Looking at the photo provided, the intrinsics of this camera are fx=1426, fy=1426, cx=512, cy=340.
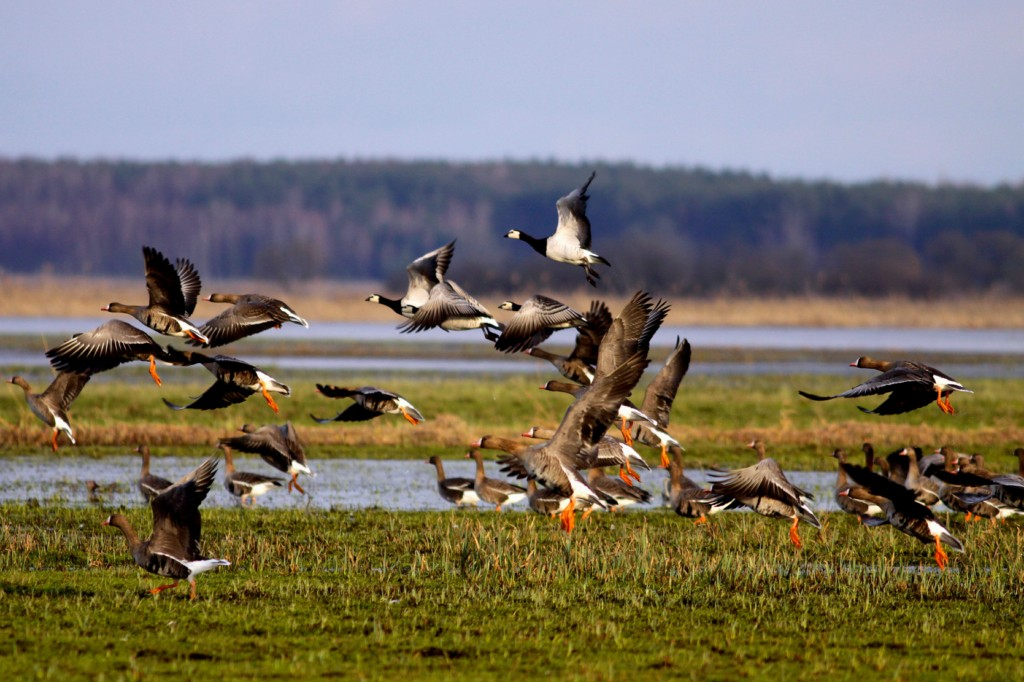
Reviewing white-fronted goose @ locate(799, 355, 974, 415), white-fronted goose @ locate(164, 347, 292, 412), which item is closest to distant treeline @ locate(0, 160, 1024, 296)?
white-fronted goose @ locate(164, 347, 292, 412)

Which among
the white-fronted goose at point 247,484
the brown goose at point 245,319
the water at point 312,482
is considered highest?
the brown goose at point 245,319

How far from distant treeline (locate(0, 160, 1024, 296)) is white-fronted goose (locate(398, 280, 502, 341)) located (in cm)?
7821

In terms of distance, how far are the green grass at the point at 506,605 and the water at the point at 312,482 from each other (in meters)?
2.24

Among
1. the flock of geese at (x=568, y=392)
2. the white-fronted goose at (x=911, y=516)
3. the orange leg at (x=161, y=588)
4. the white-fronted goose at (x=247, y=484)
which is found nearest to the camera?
the orange leg at (x=161, y=588)

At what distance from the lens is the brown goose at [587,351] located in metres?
15.3

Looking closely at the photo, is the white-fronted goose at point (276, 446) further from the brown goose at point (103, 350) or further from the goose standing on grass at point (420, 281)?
the brown goose at point (103, 350)

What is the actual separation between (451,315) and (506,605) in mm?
4065

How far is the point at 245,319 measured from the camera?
15.0 metres

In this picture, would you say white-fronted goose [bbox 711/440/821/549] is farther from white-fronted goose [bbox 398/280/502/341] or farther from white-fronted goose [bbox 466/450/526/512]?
white-fronted goose [bbox 466/450/526/512]

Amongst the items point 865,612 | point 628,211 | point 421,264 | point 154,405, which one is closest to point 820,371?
point 154,405

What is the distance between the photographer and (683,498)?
1720 cm

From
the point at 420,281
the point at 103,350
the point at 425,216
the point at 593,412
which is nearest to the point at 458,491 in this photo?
the point at 420,281

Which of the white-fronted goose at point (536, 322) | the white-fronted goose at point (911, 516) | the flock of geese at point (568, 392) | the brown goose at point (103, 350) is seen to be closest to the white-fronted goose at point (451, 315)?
the flock of geese at point (568, 392)

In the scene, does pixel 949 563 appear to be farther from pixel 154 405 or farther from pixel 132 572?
pixel 154 405
